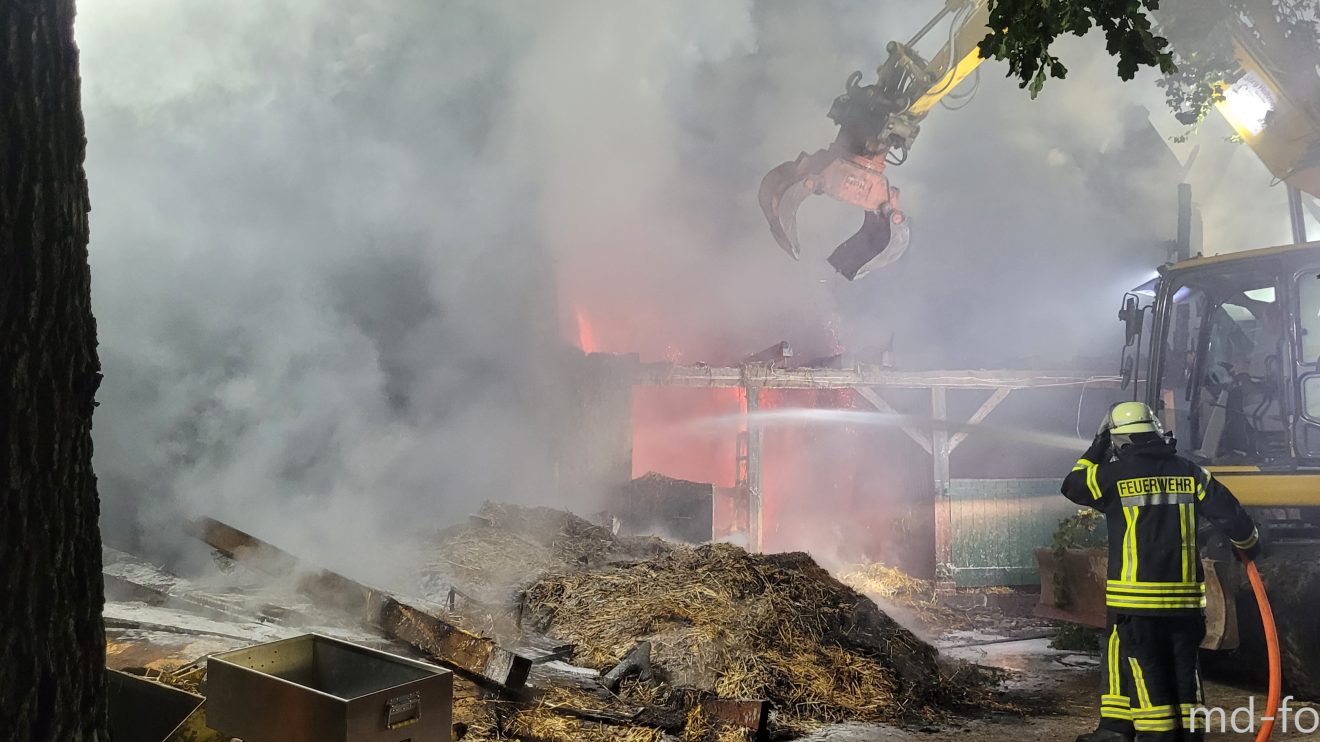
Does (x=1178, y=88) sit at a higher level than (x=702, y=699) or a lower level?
higher

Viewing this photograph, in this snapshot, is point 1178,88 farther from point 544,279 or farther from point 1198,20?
point 544,279

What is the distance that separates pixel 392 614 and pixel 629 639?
6.14 feet

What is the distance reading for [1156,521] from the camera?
4668 millimetres

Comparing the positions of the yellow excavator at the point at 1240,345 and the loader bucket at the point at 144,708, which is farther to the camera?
the yellow excavator at the point at 1240,345

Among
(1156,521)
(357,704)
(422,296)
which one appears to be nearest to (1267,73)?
(1156,521)

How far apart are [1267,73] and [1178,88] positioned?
279 cm

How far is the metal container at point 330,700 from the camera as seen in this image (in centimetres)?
272

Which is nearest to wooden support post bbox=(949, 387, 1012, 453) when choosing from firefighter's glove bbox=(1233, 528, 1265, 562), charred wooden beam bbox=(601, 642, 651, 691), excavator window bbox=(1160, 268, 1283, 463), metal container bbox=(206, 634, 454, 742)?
excavator window bbox=(1160, 268, 1283, 463)

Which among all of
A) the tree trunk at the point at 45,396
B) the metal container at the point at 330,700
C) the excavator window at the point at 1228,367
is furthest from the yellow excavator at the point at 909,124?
the tree trunk at the point at 45,396

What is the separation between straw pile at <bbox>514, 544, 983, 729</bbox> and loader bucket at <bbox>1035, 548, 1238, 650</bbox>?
3.24 ft

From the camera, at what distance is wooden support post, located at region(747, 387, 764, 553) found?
1136cm

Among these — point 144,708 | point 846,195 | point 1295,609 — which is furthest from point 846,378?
point 144,708

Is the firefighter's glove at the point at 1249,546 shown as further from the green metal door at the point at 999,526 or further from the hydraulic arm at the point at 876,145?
the green metal door at the point at 999,526

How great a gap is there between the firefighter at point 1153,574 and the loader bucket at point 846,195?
171 inches
